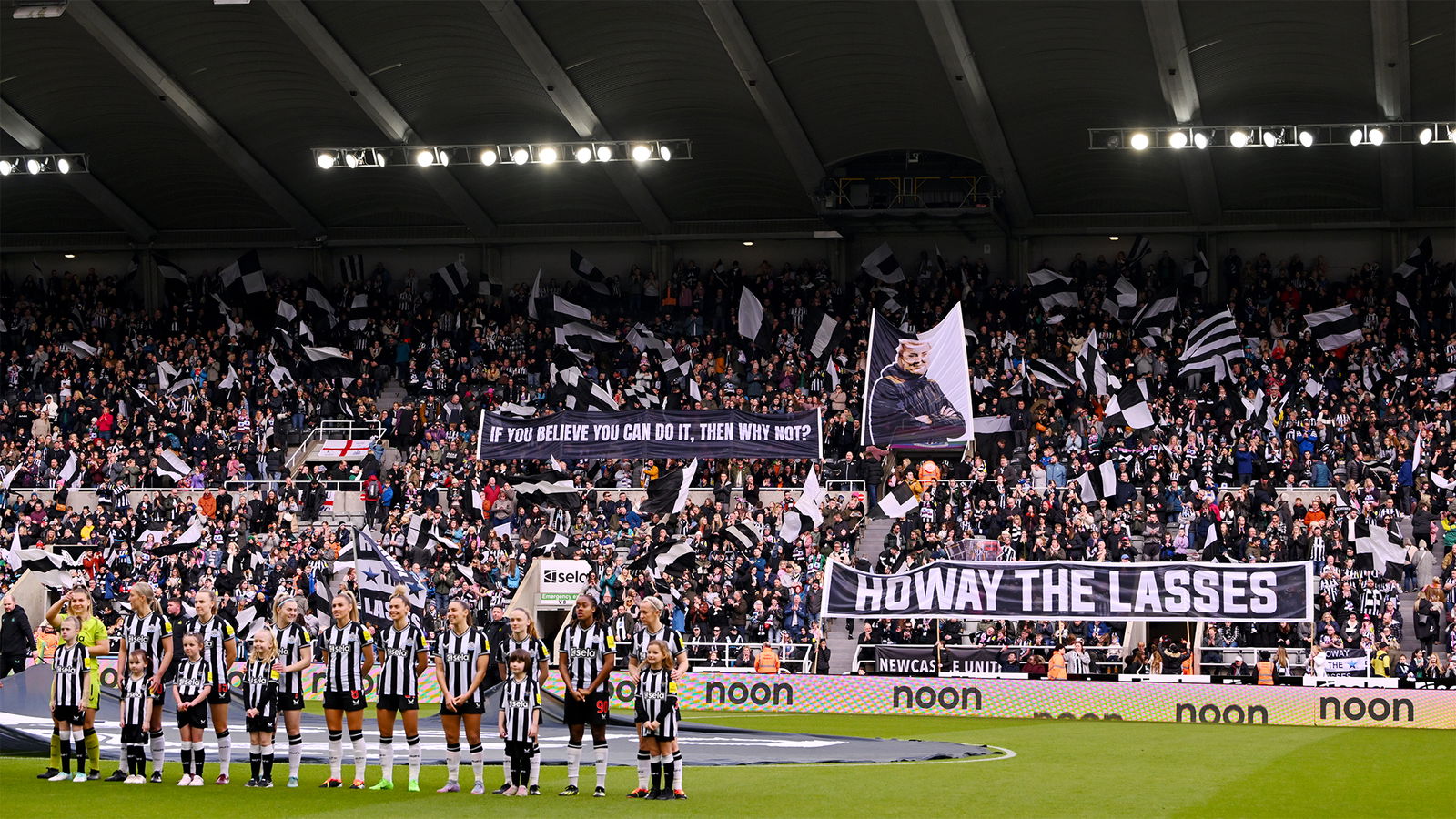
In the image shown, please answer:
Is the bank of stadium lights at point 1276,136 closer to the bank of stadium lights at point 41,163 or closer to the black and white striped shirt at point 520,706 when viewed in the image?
the bank of stadium lights at point 41,163

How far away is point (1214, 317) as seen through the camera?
40.7 m

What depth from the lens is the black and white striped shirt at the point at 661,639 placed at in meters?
15.4

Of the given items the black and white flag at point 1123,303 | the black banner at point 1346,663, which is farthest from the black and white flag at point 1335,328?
the black banner at point 1346,663

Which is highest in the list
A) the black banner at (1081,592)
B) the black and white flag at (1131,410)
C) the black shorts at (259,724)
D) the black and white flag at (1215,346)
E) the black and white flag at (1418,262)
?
the black and white flag at (1418,262)

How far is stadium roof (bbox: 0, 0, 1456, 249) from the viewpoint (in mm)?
35562

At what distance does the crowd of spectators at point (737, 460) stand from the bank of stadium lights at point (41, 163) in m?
4.99

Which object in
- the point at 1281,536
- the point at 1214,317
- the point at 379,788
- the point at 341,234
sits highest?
the point at 341,234

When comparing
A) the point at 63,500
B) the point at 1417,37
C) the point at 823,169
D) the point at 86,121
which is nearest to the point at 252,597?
the point at 63,500

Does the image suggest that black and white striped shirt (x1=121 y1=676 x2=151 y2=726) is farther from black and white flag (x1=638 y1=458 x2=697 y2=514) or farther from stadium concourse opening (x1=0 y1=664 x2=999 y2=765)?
black and white flag (x1=638 y1=458 x2=697 y2=514)

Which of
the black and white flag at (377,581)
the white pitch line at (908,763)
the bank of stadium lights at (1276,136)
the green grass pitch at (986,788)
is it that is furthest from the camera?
the bank of stadium lights at (1276,136)

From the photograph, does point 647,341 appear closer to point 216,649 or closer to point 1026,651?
point 1026,651

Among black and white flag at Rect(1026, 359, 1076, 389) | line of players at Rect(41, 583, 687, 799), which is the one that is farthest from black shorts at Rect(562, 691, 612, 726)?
black and white flag at Rect(1026, 359, 1076, 389)

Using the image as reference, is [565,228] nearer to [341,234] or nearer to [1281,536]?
[341,234]

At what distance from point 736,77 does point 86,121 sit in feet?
52.9
